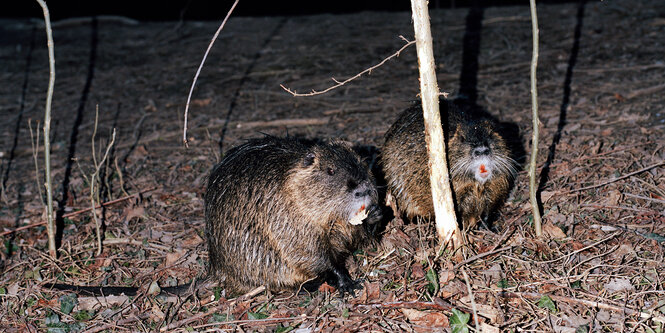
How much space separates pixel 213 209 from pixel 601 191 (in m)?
2.46

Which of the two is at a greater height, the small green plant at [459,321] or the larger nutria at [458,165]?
the larger nutria at [458,165]

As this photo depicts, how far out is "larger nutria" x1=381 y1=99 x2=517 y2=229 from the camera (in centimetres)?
356

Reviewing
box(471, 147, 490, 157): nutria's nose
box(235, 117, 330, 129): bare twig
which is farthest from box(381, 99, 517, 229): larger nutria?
box(235, 117, 330, 129): bare twig

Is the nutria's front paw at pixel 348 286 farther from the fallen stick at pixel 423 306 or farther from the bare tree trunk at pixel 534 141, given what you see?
the bare tree trunk at pixel 534 141

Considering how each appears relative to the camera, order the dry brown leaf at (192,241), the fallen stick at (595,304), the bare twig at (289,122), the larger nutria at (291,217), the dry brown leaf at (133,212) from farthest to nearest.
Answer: the bare twig at (289,122) → the dry brown leaf at (133,212) → the dry brown leaf at (192,241) → the larger nutria at (291,217) → the fallen stick at (595,304)

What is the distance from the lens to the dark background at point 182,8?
13.5 m

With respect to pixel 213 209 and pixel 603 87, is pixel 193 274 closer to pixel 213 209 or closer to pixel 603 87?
pixel 213 209

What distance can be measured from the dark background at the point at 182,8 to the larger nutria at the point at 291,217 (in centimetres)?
1036

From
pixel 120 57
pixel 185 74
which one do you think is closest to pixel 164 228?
pixel 185 74

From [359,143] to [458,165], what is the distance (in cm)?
161

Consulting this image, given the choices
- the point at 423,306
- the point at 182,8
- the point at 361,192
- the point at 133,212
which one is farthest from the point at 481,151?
the point at 182,8

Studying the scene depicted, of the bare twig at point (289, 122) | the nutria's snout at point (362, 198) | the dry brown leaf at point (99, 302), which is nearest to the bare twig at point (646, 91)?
the bare twig at point (289, 122)

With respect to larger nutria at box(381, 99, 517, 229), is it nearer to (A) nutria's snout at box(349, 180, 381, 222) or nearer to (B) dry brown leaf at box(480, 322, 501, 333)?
(A) nutria's snout at box(349, 180, 381, 222)

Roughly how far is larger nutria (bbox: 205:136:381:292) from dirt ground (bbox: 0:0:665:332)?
0.45 feet
